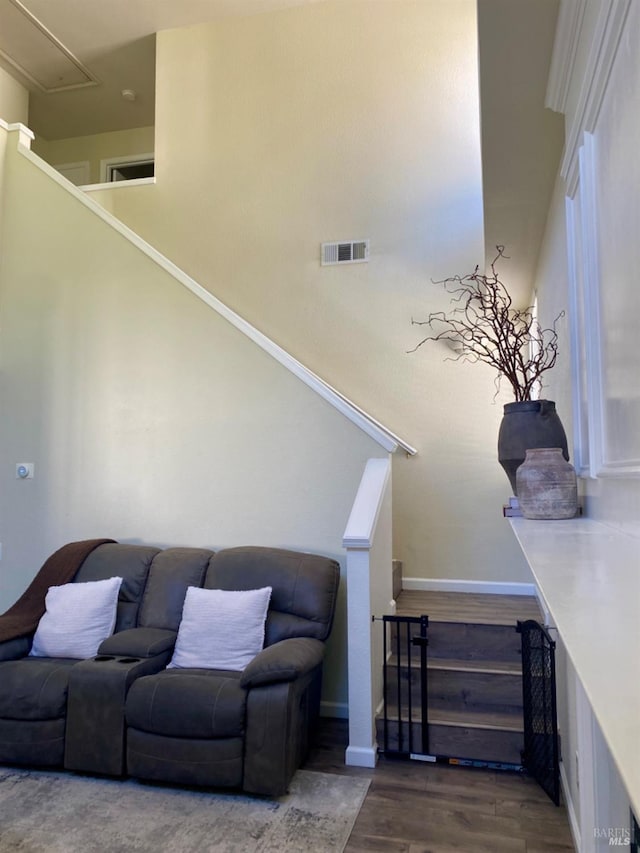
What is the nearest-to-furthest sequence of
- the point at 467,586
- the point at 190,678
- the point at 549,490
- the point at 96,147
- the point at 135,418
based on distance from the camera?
1. the point at 549,490
2. the point at 190,678
3. the point at 135,418
4. the point at 467,586
5. the point at 96,147

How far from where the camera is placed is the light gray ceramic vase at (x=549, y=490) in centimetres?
199

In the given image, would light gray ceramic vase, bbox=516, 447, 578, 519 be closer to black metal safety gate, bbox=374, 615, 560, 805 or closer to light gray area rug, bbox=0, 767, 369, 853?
black metal safety gate, bbox=374, 615, 560, 805

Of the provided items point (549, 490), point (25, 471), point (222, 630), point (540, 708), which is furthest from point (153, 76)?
point (540, 708)

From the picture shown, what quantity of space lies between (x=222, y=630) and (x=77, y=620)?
85 centimetres

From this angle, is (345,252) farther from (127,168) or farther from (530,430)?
(127,168)

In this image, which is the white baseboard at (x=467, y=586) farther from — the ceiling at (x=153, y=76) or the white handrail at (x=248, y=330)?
the ceiling at (x=153, y=76)

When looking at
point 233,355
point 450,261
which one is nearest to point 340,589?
point 233,355

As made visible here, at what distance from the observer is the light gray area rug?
87.4 inches

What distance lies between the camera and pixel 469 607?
3.70m

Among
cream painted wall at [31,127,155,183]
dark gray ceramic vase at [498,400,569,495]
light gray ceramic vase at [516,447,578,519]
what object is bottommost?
light gray ceramic vase at [516,447,578,519]

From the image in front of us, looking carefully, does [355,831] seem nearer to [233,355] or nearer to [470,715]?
[470,715]

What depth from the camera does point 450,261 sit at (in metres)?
4.52

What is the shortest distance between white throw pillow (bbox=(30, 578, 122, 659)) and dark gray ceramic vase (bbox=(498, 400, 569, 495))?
230 cm

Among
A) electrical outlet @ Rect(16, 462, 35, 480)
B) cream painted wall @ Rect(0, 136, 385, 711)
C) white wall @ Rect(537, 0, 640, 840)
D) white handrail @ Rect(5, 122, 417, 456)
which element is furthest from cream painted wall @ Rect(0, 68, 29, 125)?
white wall @ Rect(537, 0, 640, 840)
